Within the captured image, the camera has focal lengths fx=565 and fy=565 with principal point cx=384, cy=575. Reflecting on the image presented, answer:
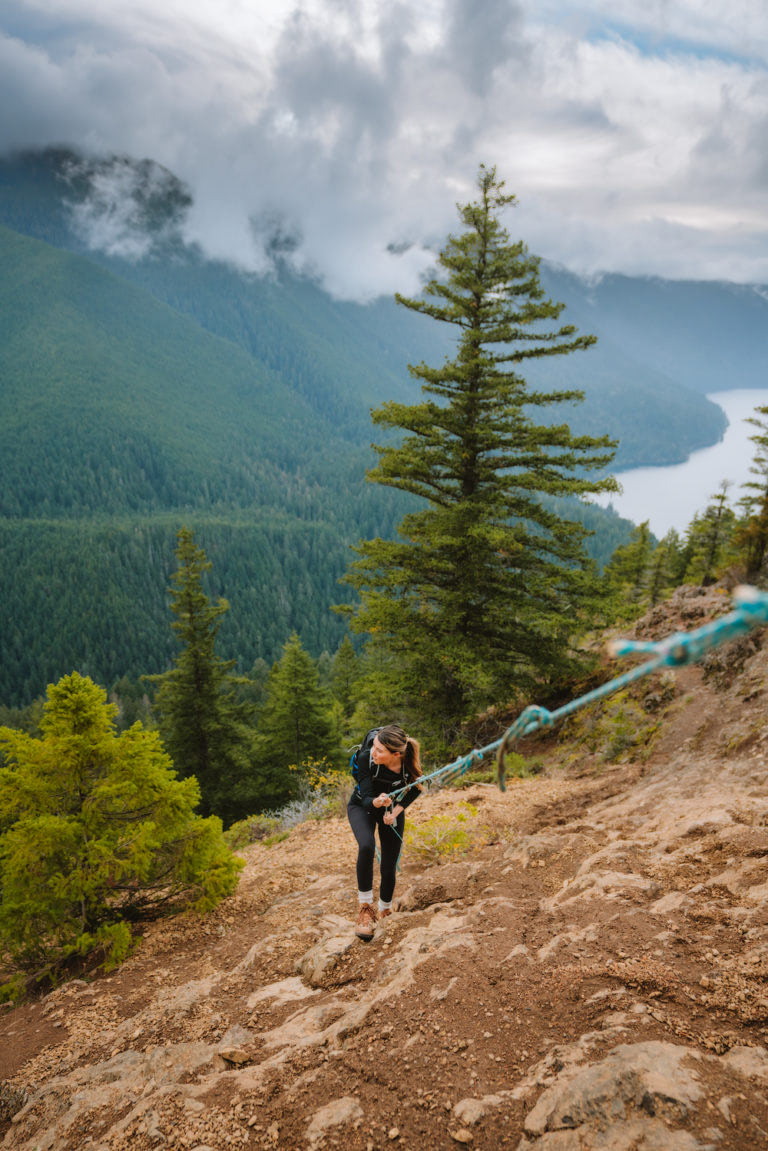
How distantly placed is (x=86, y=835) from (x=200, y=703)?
1832cm

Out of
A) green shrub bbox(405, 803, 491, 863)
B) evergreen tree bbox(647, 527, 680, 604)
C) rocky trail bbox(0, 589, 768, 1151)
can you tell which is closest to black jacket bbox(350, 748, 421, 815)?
rocky trail bbox(0, 589, 768, 1151)

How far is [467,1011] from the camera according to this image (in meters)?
3.76

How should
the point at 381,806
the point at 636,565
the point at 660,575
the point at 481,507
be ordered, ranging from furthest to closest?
A: 1. the point at 636,565
2. the point at 660,575
3. the point at 481,507
4. the point at 381,806

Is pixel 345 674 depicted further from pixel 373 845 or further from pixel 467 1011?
pixel 467 1011

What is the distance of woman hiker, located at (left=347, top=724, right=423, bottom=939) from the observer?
17.6ft

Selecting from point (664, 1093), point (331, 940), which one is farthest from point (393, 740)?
point (664, 1093)

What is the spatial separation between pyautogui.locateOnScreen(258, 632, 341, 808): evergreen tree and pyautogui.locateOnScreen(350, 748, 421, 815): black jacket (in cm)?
2305

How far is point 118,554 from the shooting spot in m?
171

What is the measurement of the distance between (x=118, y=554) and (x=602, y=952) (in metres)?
186

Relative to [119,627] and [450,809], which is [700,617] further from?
[119,627]

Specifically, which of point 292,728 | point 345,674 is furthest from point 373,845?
point 345,674

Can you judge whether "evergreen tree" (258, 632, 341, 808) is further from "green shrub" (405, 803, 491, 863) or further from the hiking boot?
the hiking boot

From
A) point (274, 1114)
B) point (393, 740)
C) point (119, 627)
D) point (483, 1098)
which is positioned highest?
point (393, 740)

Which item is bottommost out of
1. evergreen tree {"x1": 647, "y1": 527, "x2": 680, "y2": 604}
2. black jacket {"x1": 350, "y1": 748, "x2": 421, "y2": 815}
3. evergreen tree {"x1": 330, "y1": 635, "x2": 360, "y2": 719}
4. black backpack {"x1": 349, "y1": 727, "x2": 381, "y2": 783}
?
evergreen tree {"x1": 330, "y1": 635, "x2": 360, "y2": 719}
